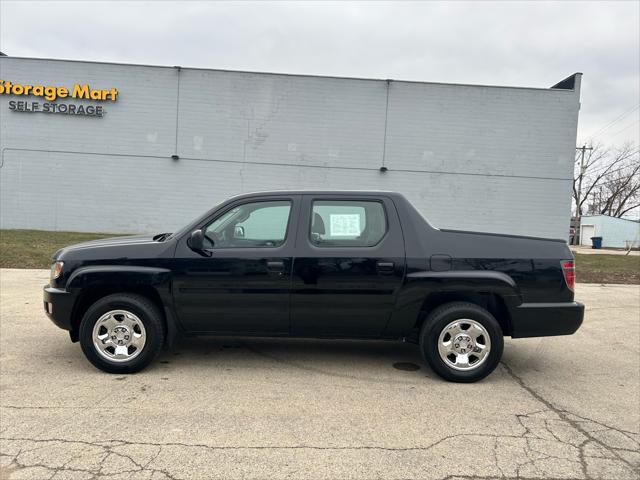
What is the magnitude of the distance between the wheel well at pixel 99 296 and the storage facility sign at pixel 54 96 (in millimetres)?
18030

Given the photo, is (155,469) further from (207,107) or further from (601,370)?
(207,107)

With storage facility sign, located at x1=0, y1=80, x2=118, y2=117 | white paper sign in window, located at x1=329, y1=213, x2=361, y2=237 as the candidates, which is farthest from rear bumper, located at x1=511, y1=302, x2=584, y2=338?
storage facility sign, located at x1=0, y1=80, x2=118, y2=117

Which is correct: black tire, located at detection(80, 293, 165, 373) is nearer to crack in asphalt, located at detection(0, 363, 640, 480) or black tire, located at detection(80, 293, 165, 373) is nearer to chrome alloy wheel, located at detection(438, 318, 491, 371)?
crack in asphalt, located at detection(0, 363, 640, 480)

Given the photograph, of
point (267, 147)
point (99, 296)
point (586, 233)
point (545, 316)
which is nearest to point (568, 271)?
point (545, 316)

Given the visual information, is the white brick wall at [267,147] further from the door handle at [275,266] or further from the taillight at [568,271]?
the door handle at [275,266]

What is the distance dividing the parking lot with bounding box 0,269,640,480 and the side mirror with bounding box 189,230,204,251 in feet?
4.04

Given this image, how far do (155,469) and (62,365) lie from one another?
2440 millimetres

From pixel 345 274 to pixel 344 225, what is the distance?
0.50 meters

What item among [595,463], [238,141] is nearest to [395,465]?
[595,463]

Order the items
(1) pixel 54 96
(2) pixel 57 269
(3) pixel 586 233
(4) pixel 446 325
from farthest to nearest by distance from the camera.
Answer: (3) pixel 586 233 → (1) pixel 54 96 → (2) pixel 57 269 → (4) pixel 446 325

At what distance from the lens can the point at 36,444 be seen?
3037mm

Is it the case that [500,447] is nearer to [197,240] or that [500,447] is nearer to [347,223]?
[347,223]

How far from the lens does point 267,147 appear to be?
2045 centimetres

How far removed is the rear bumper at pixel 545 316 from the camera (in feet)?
14.2
